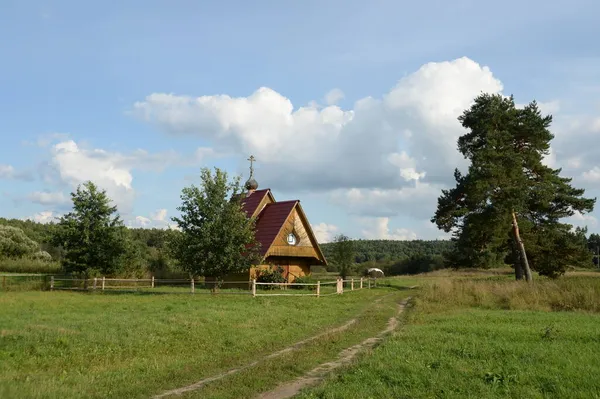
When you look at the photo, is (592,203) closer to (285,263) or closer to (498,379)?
(285,263)

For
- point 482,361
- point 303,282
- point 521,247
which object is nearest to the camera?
point 482,361

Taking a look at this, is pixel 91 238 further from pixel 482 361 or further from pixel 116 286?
pixel 482 361

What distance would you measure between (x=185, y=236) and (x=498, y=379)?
22.4 m

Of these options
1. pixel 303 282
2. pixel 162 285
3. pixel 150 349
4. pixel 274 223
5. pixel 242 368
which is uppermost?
pixel 274 223

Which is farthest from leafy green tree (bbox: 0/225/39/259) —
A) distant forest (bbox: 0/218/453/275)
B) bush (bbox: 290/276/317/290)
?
bush (bbox: 290/276/317/290)

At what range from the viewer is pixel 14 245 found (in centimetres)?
6288

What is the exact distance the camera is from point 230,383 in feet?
30.4

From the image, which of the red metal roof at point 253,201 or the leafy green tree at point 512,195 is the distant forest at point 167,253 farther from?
the leafy green tree at point 512,195

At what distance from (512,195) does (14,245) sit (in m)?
59.5

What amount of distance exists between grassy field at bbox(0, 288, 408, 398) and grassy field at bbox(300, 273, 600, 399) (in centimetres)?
→ 171

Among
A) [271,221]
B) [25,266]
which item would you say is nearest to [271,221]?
[271,221]

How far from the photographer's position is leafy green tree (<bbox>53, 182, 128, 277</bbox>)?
116ft

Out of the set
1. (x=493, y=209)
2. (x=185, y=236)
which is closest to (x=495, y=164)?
(x=493, y=209)

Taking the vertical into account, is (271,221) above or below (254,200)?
below
